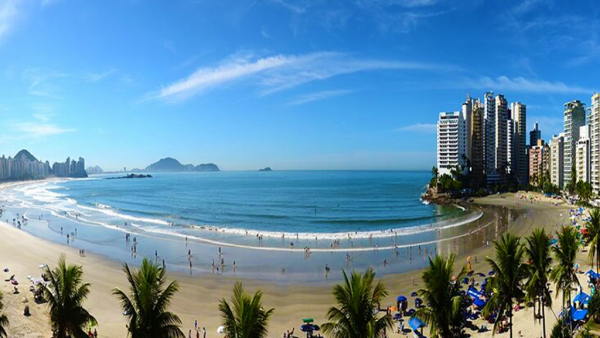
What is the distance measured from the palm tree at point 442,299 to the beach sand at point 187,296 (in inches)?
434

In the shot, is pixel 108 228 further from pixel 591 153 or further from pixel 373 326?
pixel 591 153

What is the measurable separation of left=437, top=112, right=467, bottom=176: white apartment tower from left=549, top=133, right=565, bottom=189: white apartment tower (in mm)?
26332

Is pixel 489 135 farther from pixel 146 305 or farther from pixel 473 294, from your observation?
pixel 146 305

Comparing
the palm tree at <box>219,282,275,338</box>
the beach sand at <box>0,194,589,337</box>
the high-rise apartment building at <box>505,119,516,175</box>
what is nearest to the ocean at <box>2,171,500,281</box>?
the beach sand at <box>0,194,589,337</box>

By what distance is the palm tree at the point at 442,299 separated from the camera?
12.4 meters

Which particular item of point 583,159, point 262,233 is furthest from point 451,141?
point 262,233

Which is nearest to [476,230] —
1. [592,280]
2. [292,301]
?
[592,280]

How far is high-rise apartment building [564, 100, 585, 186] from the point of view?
11306cm

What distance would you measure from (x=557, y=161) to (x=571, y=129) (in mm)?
10570

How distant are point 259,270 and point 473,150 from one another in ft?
387

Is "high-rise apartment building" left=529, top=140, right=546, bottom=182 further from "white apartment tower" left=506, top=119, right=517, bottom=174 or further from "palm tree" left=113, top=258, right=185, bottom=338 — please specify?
"palm tree" left=113, top=258, right=185, bottom=338

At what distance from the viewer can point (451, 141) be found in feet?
419

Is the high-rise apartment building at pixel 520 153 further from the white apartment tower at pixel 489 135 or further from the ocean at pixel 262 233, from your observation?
the ocean at pixel 262 233

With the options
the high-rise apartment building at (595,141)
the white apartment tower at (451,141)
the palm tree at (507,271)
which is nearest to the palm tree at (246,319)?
the palm tree at (507,271)
